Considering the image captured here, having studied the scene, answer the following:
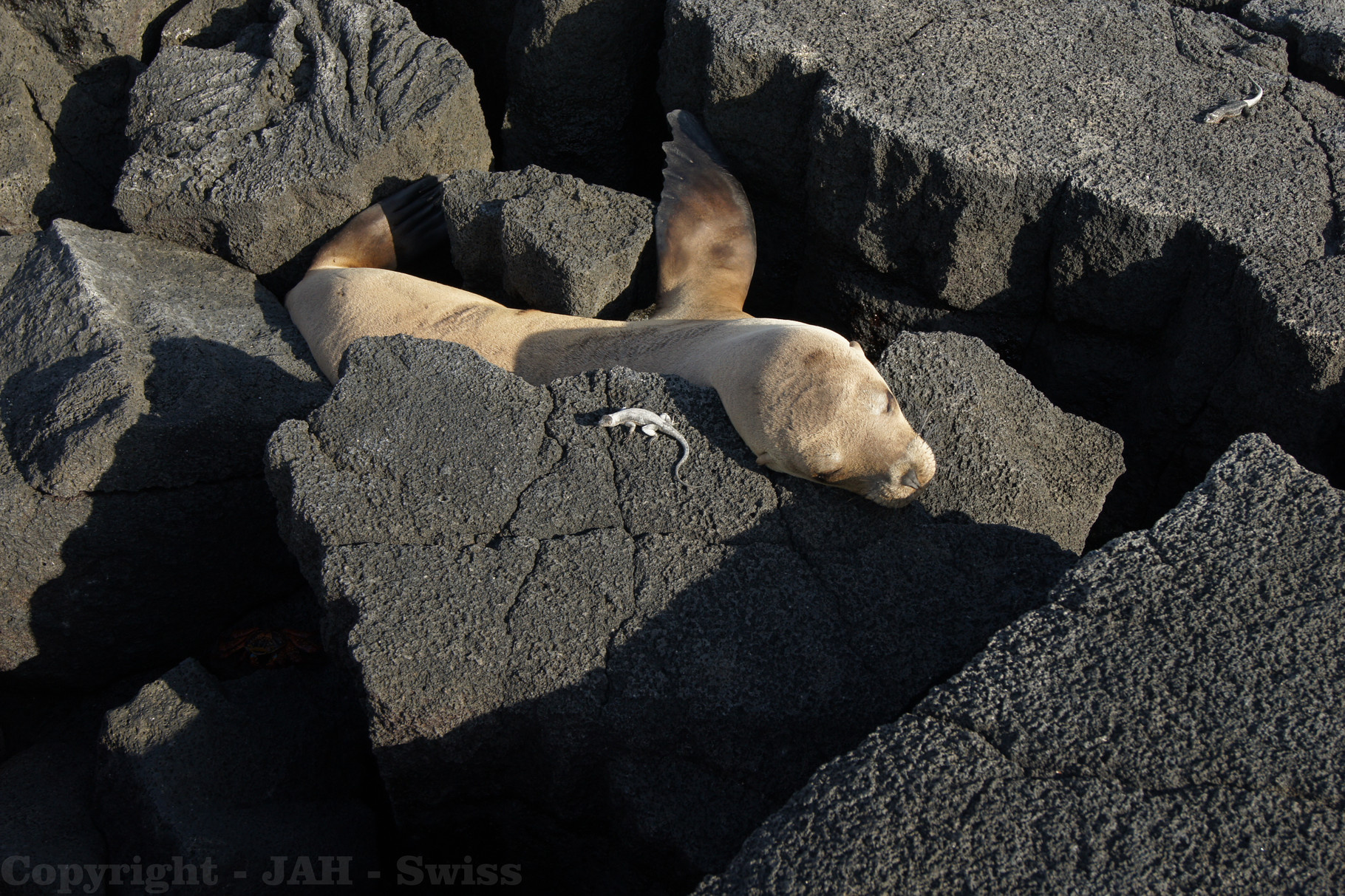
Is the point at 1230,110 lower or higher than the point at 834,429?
higher

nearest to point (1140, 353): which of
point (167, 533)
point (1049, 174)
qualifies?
point (1049, 174)

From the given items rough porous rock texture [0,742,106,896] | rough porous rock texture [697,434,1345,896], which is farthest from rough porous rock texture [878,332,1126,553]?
rough porous rock texture [0,742,106,896]

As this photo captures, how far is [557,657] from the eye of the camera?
2232 millimetres

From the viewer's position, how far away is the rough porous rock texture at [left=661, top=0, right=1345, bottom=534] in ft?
10.5

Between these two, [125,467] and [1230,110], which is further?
[1230,110]

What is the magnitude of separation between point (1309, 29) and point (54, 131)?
16.5ft

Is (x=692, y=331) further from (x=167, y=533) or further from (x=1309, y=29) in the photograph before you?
(x=1309, y=29)

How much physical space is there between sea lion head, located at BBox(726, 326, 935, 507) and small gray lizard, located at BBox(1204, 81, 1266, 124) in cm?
178

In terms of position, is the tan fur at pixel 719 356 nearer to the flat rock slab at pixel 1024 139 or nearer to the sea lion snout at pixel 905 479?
the sea lion snout at pixel 905 479

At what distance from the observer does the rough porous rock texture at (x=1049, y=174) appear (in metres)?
3.19

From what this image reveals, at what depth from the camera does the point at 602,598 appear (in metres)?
2.31

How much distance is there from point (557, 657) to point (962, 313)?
2.16 meters

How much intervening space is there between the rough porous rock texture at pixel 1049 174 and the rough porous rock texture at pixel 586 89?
410 mm

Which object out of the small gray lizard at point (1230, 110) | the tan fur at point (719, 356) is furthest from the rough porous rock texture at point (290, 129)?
the small gray lizard at point (1230, 110)
